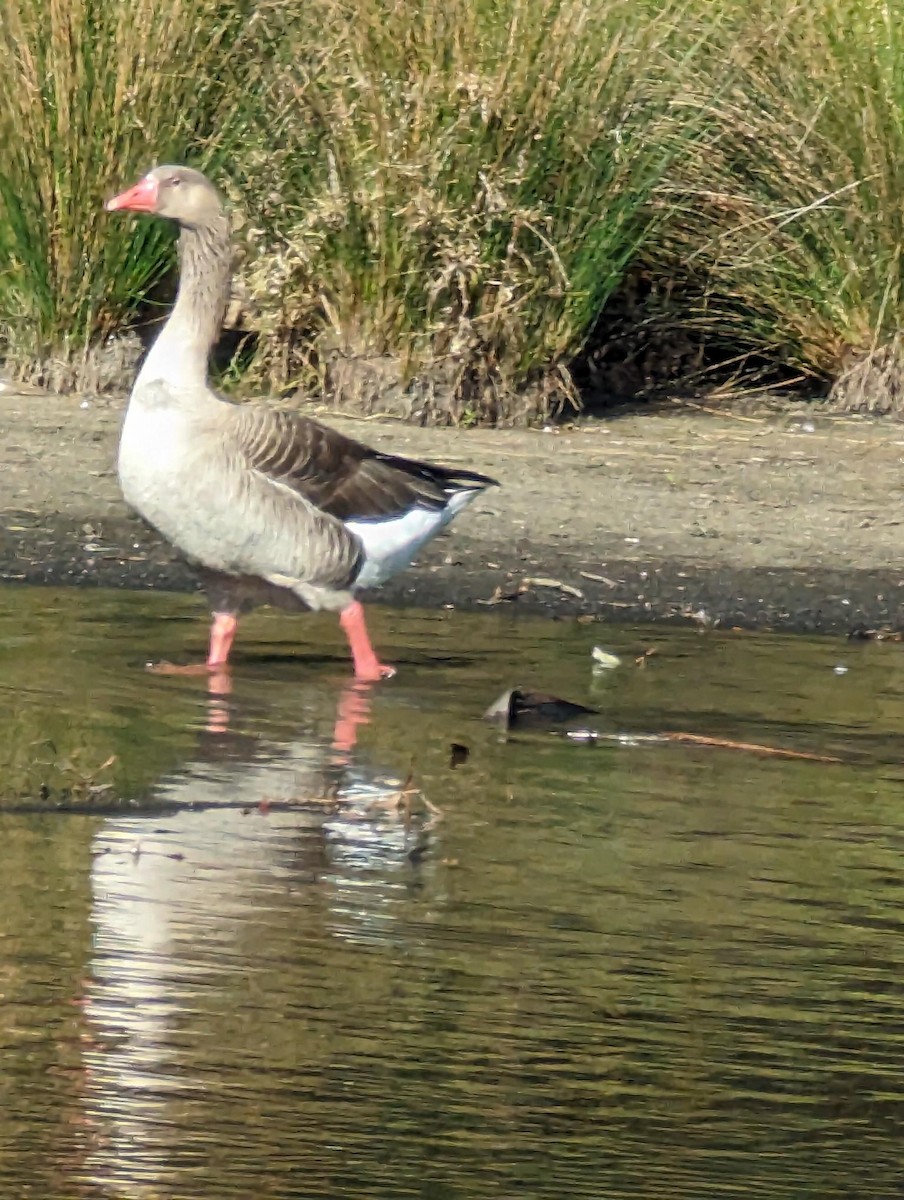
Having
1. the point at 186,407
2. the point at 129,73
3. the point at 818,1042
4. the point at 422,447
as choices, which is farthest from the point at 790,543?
the point at 818,1042

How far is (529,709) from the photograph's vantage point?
23.5ft

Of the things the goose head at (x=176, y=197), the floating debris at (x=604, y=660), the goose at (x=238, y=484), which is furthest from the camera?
the goose head at (x=176, y=197)

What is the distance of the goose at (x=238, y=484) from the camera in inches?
302

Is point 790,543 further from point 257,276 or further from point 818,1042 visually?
point 818,1042

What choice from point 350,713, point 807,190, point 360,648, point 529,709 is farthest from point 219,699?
point 807,190

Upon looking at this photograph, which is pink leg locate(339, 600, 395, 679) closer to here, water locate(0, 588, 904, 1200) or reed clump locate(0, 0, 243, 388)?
water locate(0, 588, 904, 1200)

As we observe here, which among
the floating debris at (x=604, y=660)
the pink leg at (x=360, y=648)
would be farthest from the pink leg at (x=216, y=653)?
the floating debris at (x=604, y=660)

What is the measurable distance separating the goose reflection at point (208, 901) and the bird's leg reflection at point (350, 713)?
30 millimetres

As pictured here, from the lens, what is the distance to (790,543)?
10281 millimetres

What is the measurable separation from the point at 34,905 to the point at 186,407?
3.10 metres

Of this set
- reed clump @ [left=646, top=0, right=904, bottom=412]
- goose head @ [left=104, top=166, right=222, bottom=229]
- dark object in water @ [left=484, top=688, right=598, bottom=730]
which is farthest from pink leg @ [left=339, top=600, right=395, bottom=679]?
reed clump @ [left=646, top=0, right=904, bottom=412]

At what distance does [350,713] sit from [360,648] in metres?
0.65

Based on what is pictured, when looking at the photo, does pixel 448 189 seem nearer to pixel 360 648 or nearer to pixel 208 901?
pixel 360 648

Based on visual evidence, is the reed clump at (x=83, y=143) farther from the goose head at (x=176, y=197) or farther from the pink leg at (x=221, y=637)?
the pink leg at (x=221, y=637)
